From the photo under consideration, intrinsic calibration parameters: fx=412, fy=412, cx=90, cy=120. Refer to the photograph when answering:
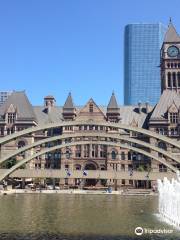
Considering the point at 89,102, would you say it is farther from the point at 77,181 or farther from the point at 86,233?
→ the point at 86,233

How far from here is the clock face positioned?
110 metres

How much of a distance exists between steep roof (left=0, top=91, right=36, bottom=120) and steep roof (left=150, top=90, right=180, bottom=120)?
27.7 m

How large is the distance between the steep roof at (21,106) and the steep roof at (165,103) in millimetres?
27719

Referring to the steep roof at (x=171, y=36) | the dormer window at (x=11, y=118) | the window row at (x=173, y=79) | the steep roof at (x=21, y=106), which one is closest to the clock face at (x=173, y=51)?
the steep roof at (x=171, y=36)

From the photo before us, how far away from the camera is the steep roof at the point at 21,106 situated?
94312mm

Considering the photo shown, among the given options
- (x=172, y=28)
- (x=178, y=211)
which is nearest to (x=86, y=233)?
(x=178, y=211)

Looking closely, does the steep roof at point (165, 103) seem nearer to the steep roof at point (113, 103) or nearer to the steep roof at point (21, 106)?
the steep roof at point (113, 103)

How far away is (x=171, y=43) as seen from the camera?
111375mm

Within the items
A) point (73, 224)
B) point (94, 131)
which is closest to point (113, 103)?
point (94, 131)

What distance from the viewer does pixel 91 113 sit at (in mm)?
91062

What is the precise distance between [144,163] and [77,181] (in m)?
15.0

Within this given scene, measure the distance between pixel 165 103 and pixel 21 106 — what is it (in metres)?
33.3

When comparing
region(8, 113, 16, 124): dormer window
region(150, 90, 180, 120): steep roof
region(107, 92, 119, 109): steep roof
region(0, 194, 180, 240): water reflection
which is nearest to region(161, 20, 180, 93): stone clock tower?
region(150, 90, 180, 120): steep roof

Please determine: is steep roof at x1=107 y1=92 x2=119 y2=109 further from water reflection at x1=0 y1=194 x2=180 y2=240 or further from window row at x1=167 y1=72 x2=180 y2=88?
water reflection at x1=0 y1=194 x2=180 y2=240
